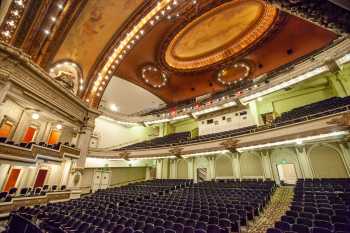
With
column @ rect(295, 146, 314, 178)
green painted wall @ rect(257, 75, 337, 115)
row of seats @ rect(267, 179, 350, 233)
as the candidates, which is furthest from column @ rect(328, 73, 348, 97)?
row of seats @ rect(267, 179, 350, 233)

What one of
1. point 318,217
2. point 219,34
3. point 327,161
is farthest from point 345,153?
point 219,34

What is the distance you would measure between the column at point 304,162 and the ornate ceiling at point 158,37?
778 cm

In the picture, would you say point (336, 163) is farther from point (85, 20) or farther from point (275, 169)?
point (85, 20)

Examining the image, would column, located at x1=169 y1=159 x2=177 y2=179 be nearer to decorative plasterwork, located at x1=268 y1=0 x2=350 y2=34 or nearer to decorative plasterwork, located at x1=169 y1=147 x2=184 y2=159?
decorative plasterwork, located at x1=169 y1=147 x2=184 y2=159

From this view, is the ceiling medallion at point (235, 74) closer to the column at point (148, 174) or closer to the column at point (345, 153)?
the column at point (345, 153)

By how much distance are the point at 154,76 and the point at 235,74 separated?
8.91 meters

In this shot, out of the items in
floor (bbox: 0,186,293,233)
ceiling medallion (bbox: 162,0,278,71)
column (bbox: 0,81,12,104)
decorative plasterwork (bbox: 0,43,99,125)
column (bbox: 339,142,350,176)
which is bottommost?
floor (bbox: 0,186,293,233)

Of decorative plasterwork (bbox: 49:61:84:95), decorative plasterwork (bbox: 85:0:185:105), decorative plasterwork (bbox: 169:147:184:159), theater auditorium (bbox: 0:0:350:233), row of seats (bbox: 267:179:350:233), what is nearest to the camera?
row of seats (bbox: 267:179:350:233)

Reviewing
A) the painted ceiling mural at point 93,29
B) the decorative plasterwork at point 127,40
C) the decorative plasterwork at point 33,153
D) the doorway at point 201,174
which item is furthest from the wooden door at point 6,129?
the doorway at point 201,174

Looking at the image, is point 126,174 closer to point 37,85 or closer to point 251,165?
point 37,85

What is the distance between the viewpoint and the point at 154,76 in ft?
63.5

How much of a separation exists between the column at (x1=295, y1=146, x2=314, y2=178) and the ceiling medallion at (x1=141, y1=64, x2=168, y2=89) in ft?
46.6

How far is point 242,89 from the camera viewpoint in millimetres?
15992

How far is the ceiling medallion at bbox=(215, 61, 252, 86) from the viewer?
17047 mm
